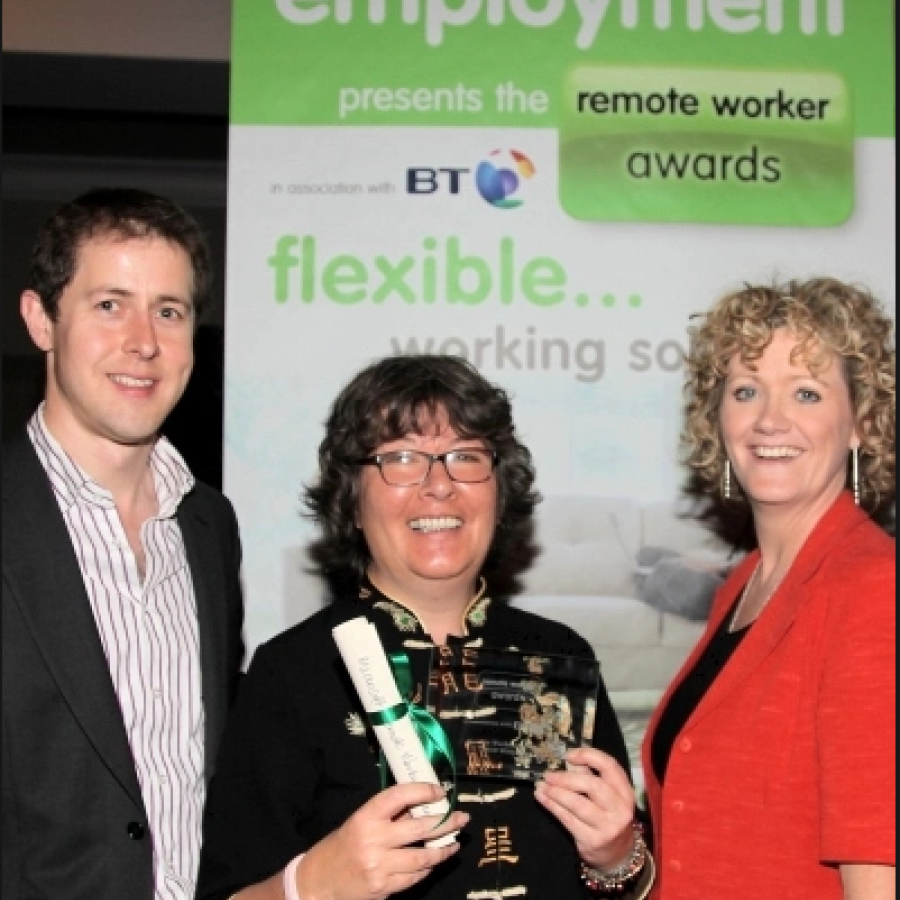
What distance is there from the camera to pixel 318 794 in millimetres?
2668

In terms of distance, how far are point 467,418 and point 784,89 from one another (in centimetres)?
198

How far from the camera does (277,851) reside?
255cm

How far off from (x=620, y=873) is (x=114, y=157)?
3.73 m

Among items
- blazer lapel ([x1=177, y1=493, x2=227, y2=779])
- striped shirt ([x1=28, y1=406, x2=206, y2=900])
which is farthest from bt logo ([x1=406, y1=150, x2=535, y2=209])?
striped shirt ([x1=28, y1=406, x2=206, y2=900])

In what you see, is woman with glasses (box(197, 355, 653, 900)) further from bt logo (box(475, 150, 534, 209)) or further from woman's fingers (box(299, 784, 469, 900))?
bt logo (box(475, 150, 534, 209))

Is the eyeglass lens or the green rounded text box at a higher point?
the green rounded text box

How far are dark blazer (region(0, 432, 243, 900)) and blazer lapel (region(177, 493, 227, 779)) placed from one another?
29 centimetres

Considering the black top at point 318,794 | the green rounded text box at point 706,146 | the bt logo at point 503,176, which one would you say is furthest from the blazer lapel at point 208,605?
the green rounded text box at point 706,146

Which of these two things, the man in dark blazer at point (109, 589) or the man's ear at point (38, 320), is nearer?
the man in dark blazer at point (109, 589)

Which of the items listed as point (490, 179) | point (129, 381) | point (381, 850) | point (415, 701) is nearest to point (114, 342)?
point (129, 381)

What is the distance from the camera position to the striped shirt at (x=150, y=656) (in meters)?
2.72

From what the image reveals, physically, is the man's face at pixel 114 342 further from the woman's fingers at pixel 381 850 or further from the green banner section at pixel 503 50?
the green banner section at pixel 503 50

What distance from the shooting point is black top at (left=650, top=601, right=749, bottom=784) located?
2.86m

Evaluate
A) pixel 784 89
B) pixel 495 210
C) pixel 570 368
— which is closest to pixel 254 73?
pixel 495 210
